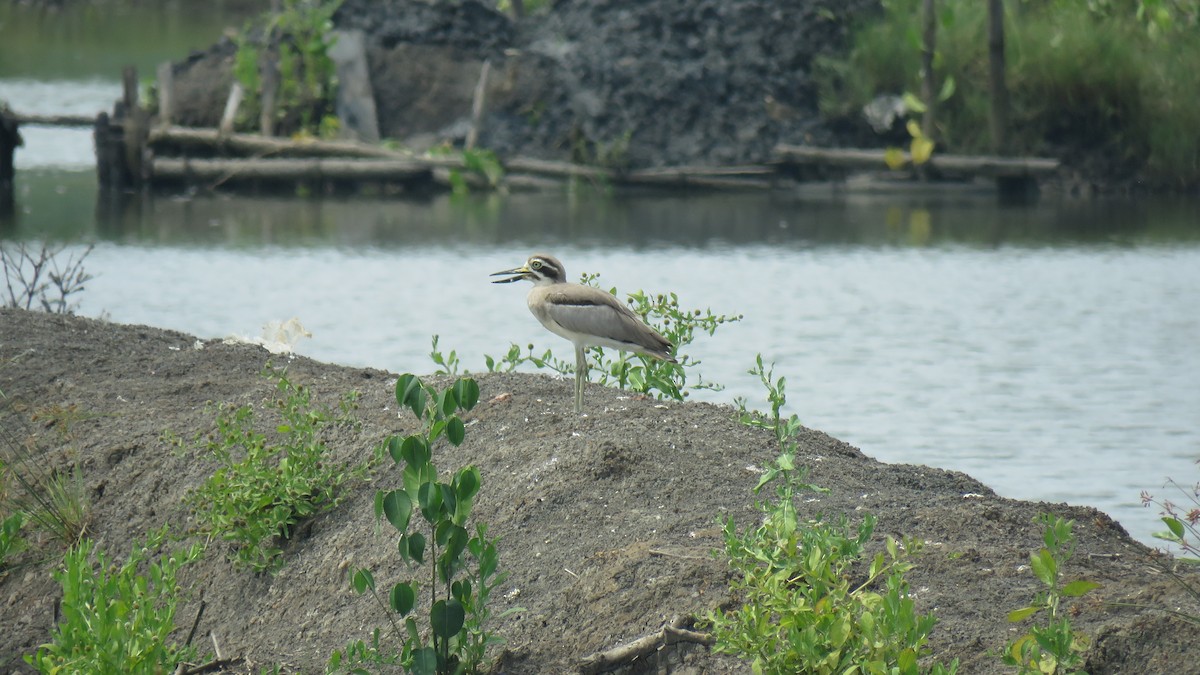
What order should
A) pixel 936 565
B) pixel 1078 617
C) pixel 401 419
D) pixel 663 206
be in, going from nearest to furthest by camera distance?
pixel 1078 617, pixel 936 565, pixel 401 419, pixel 663 206

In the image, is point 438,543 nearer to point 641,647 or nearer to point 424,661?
point 424,661

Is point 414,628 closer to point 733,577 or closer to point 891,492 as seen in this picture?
point 733,577

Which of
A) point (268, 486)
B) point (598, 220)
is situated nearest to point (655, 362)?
point (268, 486)

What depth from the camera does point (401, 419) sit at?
20.8 feet

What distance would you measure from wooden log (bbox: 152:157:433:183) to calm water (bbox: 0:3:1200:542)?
60cm

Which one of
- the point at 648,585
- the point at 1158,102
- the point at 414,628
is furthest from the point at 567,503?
the point at 1158,102

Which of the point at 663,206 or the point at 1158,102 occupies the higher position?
the point at 1158,102

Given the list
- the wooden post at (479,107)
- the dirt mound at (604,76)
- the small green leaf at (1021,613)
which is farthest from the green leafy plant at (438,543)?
the wooden post at (479,107)

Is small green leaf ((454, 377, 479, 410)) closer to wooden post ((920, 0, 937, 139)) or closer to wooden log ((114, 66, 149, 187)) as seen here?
wooden log ((114, 66, 149, 187))

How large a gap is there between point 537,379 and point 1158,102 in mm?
16819

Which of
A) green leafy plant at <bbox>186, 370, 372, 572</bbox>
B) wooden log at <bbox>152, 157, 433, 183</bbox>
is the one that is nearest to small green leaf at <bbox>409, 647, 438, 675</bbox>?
green leafy plant at <bbox>186, 370, 372, 572</bbox>

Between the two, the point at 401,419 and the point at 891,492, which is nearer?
the point at 891,492

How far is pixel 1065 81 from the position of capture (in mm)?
22078

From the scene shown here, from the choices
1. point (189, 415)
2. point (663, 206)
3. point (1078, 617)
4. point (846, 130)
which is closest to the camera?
point (1078, 617)
